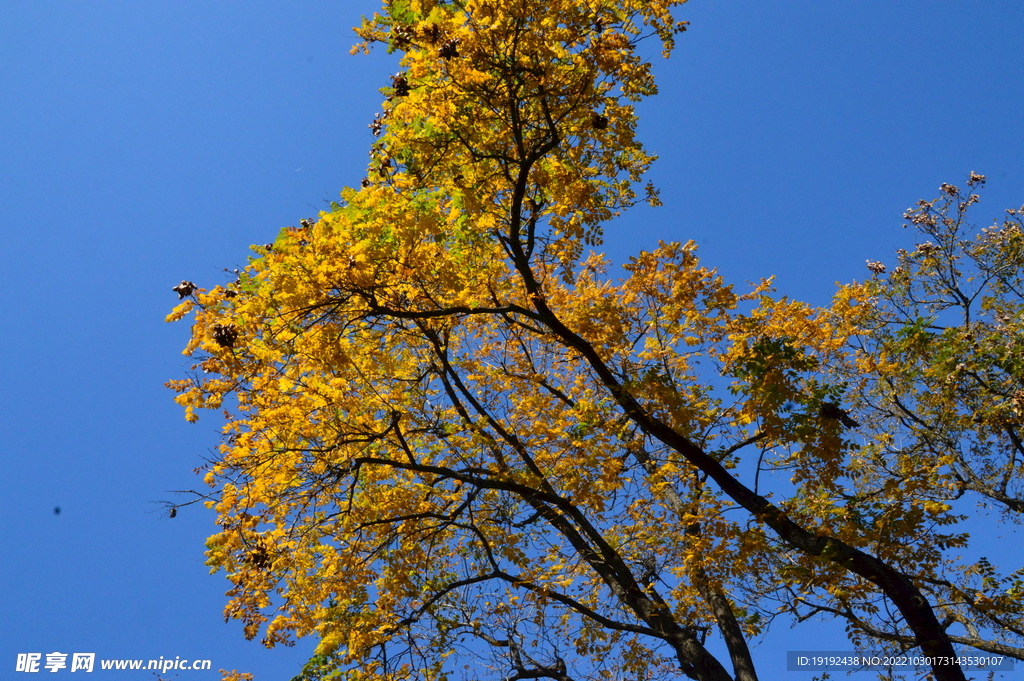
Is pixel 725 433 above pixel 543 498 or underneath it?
above

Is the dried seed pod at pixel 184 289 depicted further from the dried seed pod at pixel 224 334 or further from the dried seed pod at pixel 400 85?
the dried seed pod at pixel 400 85

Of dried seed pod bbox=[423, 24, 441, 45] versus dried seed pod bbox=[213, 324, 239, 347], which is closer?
dried seed pod bbox=[423, 24, 441, 45]

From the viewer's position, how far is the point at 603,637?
825 cm

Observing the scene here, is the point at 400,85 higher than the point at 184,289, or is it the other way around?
the point at 400,85

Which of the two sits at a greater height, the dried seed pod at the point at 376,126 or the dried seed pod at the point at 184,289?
the dried seed pod at the point at 376,126

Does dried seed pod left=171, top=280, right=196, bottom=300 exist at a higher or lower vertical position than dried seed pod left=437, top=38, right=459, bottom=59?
lower

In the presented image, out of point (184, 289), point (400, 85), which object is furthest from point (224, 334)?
point (400, 85)

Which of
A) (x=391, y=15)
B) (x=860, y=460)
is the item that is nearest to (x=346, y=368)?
(x=391, y=15)

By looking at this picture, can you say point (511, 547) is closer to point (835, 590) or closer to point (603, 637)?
point (603, 637)

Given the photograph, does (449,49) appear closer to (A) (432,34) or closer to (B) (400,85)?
(A) (432,34)

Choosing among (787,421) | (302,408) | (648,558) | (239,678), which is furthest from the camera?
(648,558)

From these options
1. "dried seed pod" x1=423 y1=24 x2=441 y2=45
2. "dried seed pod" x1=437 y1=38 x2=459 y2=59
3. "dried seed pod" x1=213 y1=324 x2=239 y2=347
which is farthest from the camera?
"dried seed pod" x1=213 y1=324 x2=239 y2=347

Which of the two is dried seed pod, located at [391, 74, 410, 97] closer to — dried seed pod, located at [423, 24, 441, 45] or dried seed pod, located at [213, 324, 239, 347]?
dried seed pod, located at [423, 24, 441, 45]

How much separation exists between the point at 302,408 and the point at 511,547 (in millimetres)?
2848
